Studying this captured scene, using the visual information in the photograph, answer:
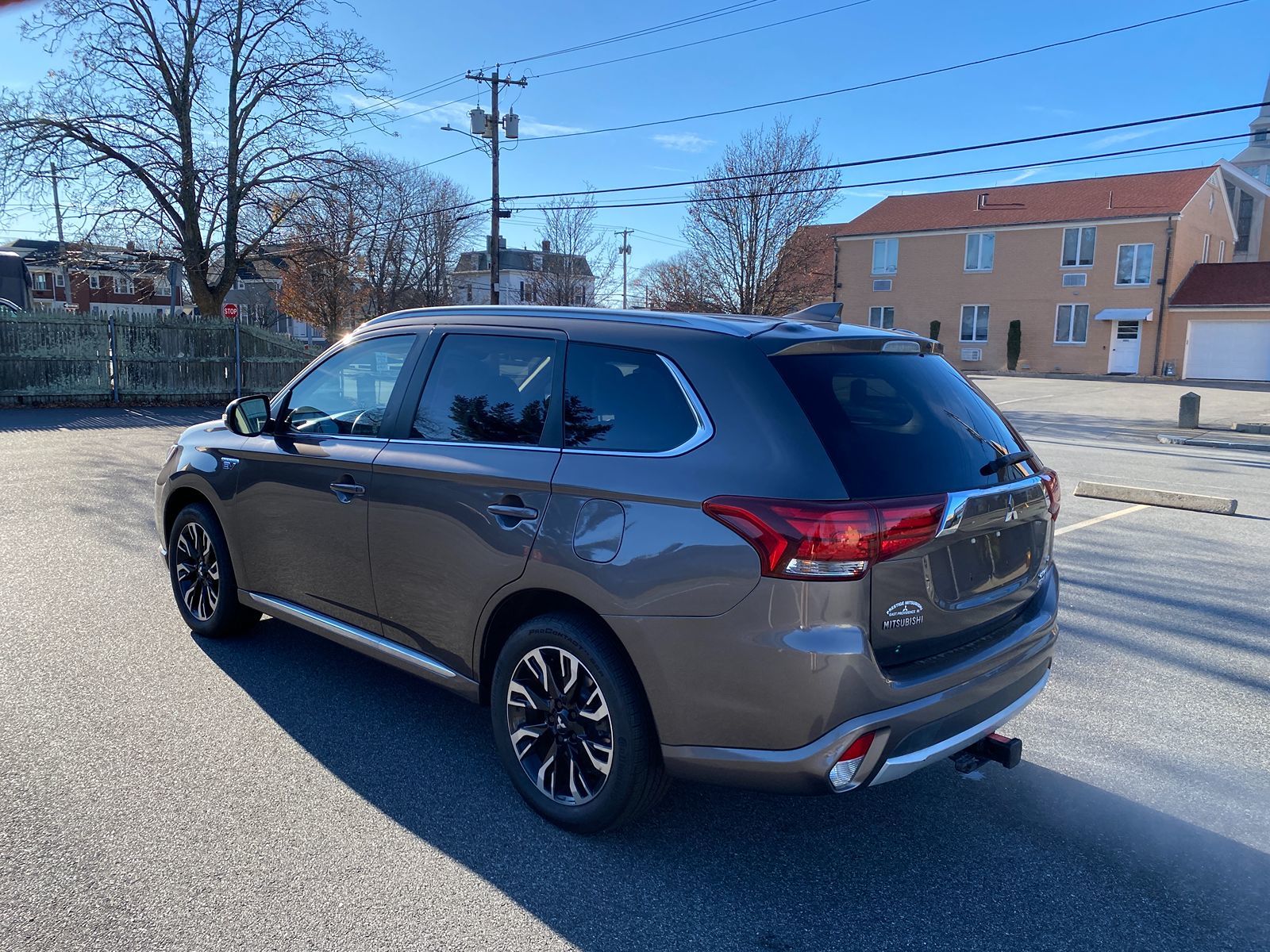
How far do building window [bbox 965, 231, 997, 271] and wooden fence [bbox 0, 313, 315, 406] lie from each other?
1305 inches

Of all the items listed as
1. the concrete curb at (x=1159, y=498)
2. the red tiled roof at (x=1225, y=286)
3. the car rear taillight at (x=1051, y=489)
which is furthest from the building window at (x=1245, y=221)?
A: the car rear taillight at (x=1051, y=489)

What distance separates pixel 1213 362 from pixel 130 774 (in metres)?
43.8

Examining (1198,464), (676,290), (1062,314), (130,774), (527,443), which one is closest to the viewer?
(527,443)

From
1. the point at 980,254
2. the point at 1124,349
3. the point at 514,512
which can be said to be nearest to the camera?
the point at 514,512

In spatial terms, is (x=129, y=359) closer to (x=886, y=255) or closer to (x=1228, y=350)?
(x=886, y=255)

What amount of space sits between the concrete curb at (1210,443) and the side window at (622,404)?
17193mm

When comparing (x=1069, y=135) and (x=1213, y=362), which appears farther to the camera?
(x=1213, y=362)

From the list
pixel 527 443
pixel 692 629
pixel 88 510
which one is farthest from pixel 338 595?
pixel 88 510

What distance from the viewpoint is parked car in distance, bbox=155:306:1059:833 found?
2.65 metres

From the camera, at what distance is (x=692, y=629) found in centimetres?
274

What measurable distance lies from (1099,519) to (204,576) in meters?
8.12

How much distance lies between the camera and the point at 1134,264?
39219mm

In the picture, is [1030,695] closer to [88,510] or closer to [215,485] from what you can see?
[215,485]

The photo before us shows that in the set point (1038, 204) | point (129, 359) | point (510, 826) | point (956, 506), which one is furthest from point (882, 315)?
point (510, 826)
